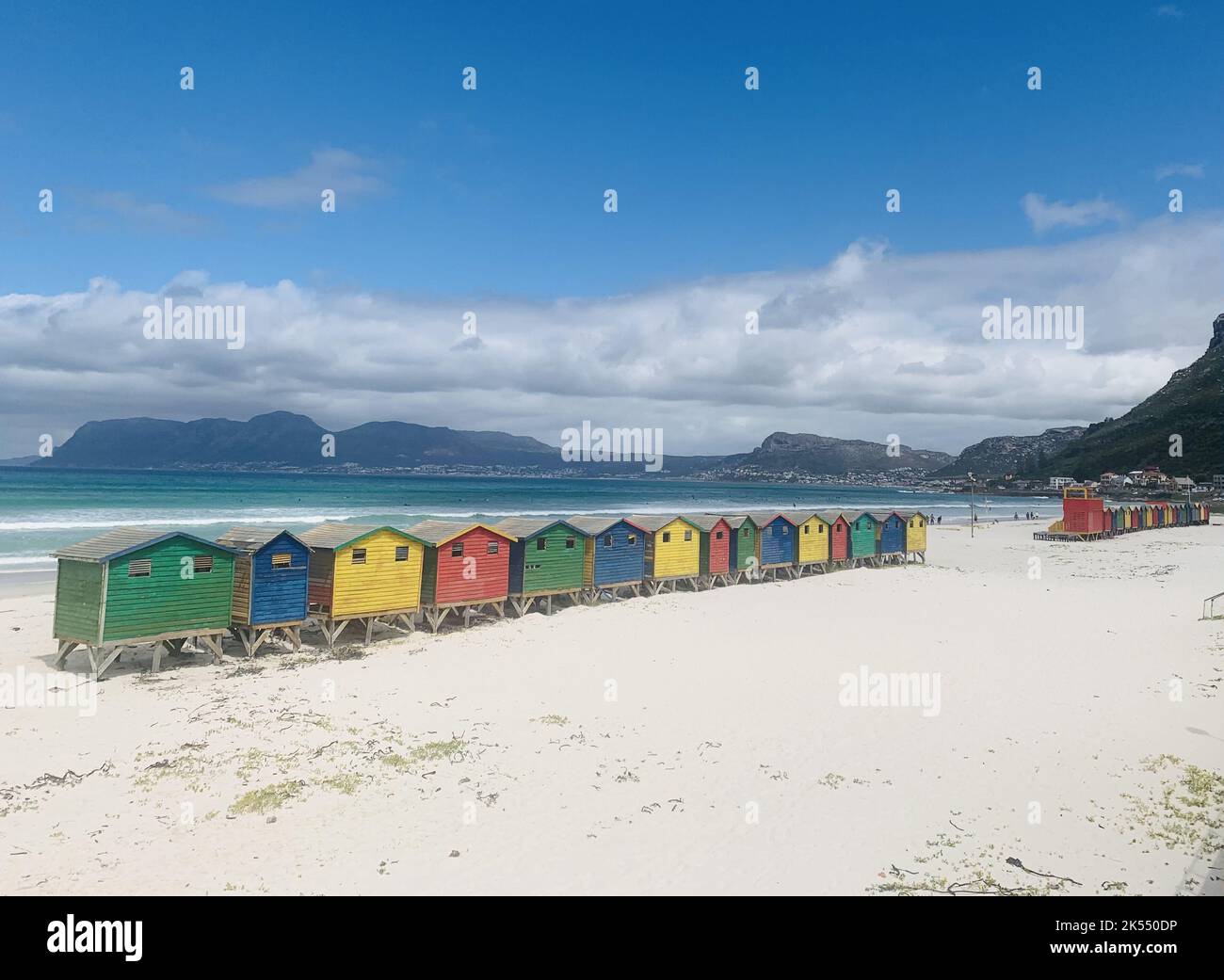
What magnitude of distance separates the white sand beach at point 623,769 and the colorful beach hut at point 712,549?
1045 centimetres

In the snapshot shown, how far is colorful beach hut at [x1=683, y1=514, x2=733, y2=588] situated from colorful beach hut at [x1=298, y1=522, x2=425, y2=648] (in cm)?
1361

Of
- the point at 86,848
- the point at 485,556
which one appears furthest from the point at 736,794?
the point at 485,556

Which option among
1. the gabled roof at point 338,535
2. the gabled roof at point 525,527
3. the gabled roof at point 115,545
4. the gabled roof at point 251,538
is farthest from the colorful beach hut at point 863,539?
Result: the gabled roof at point 115,545

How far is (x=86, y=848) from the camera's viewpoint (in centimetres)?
906

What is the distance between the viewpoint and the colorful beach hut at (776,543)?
35.5 meters

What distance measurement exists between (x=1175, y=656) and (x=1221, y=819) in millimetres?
11756

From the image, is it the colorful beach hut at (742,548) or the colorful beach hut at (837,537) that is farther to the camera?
the colorful beach hut at (837,537)

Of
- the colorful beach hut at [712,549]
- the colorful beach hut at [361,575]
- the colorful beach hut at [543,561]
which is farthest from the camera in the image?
the colorful beach hut at [712,549]

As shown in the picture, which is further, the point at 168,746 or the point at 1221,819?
the point at 168,746

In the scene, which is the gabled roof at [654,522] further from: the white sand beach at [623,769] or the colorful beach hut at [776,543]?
the white sand beach at [623,769]

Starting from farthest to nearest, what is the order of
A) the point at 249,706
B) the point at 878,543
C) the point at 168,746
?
1. the point at 878,543
2. the point at 249,706
3. the point at 168,746

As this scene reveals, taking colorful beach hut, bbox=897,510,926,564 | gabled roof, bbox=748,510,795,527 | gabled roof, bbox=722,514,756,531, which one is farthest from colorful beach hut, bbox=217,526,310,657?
colorful beach hut, bbox=897,510,926,564

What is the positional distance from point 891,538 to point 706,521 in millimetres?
16592
